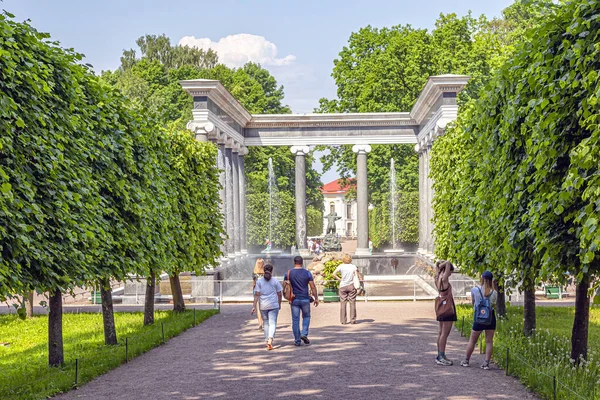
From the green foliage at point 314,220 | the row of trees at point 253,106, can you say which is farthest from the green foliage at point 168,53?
the green foliage at point 314,220

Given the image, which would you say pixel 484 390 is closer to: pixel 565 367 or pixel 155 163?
pixel 565 367

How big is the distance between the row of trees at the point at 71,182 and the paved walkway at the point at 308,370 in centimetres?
209

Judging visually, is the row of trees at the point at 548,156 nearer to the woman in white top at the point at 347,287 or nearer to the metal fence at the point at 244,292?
the woman in white top at the point at 347,287

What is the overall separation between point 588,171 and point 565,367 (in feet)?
13.3

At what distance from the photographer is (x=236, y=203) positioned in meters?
52.7

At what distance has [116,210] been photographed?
63.4ft

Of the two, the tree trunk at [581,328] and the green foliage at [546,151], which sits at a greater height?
the green foliage at [546,151]

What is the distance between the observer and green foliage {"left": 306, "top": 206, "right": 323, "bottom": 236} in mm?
98269

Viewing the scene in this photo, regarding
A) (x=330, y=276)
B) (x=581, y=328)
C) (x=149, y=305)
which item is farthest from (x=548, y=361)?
(x=330, y=276)

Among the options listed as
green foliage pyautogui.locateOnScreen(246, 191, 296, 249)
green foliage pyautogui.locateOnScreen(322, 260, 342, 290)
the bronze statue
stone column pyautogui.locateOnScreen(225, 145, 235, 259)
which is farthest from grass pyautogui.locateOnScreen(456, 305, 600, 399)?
green foliage pyautogui.locateOnScreen(246, 191, 296, 249)

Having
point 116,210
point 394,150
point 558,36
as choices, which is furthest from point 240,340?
point 394,150

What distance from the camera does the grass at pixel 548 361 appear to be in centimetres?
1279

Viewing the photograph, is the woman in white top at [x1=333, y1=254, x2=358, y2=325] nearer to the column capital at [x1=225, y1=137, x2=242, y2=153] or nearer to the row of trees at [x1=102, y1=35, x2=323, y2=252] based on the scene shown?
the column capital at [x1=225, y1=137, x2=242, y2=153]

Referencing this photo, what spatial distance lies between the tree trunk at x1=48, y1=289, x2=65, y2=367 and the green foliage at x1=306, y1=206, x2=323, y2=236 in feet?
255
